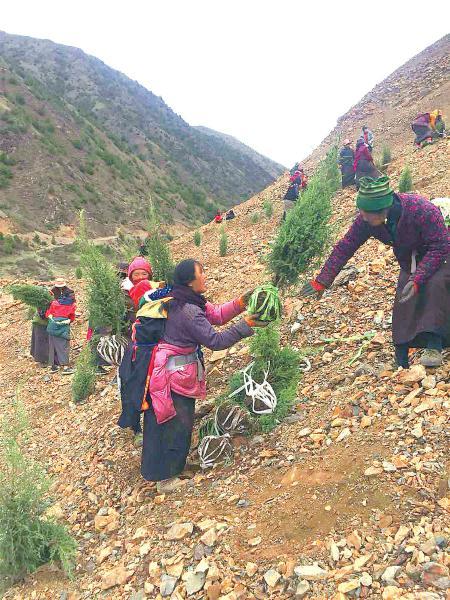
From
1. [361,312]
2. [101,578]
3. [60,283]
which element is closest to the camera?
[101,578]

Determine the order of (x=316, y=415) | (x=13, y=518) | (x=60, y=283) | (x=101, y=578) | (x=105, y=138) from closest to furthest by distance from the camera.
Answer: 1. (x=101, y=578)
2. (x=13, y=518)
3. (x=316, y=415)
4. (x=60, y=283)
5. (x=105, y=138)

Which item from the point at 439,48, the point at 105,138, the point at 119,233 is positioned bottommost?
the point at 119,233

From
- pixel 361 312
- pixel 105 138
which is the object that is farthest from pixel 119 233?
pixel 361 312

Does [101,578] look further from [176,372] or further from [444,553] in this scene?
[444,553]

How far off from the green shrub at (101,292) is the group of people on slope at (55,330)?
1241mm

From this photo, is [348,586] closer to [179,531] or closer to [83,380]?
[179,531]

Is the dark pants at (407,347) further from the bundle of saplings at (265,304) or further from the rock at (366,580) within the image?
the rock at (366,580)

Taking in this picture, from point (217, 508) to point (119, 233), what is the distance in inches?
1122

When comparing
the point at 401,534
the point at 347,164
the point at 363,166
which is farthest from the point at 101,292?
the point at 347,164

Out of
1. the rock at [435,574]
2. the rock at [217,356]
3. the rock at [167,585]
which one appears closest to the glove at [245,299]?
the rock at [217,356]

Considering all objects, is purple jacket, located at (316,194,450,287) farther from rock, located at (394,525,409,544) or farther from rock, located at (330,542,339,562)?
rock, located at (330,542,339,562)

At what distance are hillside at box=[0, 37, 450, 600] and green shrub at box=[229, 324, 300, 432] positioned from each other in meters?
0.12

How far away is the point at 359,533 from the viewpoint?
2.08 meters

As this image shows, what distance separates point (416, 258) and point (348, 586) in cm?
197
